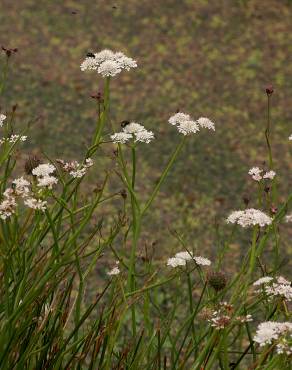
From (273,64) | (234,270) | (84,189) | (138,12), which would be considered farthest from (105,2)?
(234,270)

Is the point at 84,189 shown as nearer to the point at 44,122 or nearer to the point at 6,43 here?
the point at 44,122

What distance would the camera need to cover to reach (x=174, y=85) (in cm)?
616

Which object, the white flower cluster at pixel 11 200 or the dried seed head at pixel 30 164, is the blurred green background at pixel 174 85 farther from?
the white flower cluster at pixel 11 200

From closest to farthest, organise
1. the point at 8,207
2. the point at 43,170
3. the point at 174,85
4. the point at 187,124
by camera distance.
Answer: the point at 8,207 → the point at 43,170 → the point at 187,124 → the point at 174,85

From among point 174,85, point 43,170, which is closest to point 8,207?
point 43,170

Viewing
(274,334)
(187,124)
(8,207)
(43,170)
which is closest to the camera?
(274,334)

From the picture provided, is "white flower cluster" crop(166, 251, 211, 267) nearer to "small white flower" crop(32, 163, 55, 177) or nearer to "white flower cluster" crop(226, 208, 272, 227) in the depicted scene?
"white flower cluster" crop(226, 208, 272, 227)

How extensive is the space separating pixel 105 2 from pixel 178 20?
828mm

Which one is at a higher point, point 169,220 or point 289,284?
point 169,220

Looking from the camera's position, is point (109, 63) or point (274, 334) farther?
point (109, 63)

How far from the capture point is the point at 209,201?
497 cm

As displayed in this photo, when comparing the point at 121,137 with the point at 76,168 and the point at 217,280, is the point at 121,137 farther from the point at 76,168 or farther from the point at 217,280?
the point at 217,280

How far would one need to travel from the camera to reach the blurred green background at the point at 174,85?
5.13m

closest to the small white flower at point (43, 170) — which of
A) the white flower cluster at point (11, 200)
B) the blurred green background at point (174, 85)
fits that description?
the white flower cluster at point (11, 200)
